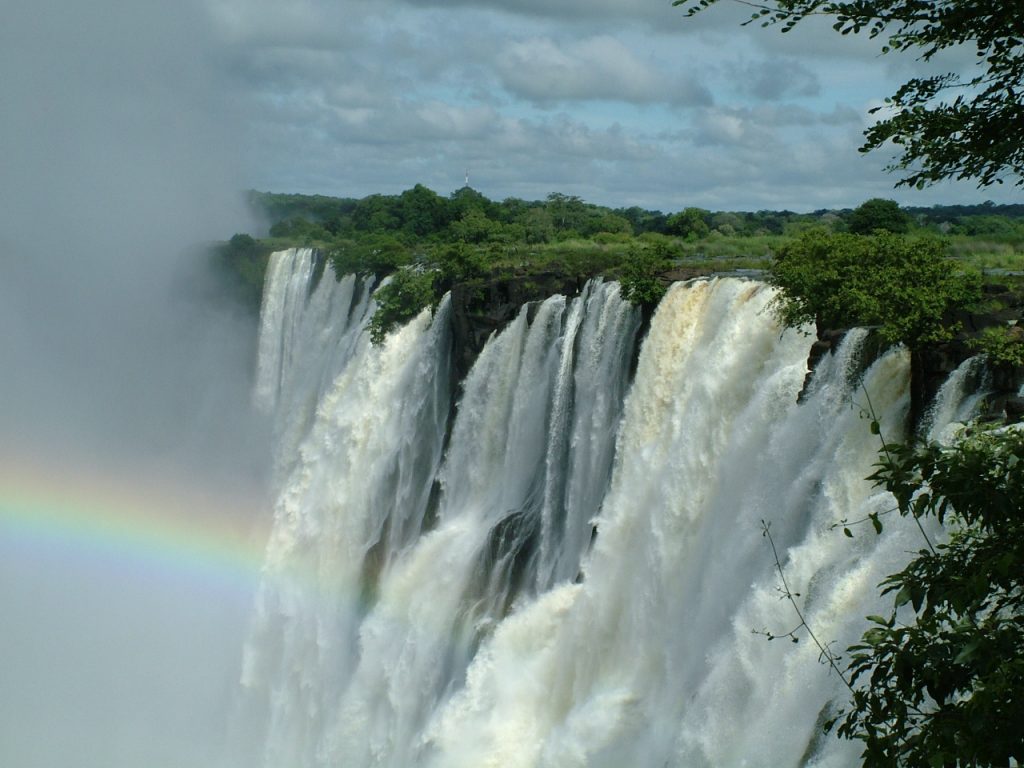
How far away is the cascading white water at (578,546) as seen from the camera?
38.4 feet

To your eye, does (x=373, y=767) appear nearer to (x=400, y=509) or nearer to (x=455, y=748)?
(x=455, y=748)

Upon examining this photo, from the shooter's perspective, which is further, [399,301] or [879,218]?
[399,301]

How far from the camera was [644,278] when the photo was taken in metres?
17.5

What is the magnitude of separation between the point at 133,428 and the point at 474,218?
13.2 meters

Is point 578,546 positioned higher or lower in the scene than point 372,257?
lower

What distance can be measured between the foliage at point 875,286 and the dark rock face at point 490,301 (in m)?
6.03

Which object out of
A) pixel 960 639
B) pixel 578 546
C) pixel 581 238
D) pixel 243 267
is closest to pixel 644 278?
pixel 578 546

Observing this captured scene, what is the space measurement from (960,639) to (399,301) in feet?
66.6

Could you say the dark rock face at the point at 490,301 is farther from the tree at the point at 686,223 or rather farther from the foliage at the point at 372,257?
the tree at the point at 686,223

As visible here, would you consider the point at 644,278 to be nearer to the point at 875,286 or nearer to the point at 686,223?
the point at 875,286

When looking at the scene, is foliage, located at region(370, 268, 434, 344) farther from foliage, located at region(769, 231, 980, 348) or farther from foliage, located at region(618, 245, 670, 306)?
foliage, located at region(769, 231, 980, 348)

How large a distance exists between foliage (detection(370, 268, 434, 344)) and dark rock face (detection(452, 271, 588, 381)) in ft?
5.49

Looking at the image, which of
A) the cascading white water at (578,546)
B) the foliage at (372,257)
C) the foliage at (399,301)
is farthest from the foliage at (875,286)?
the foliage at (372,257)

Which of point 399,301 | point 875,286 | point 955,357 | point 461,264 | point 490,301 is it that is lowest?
point 399,301
